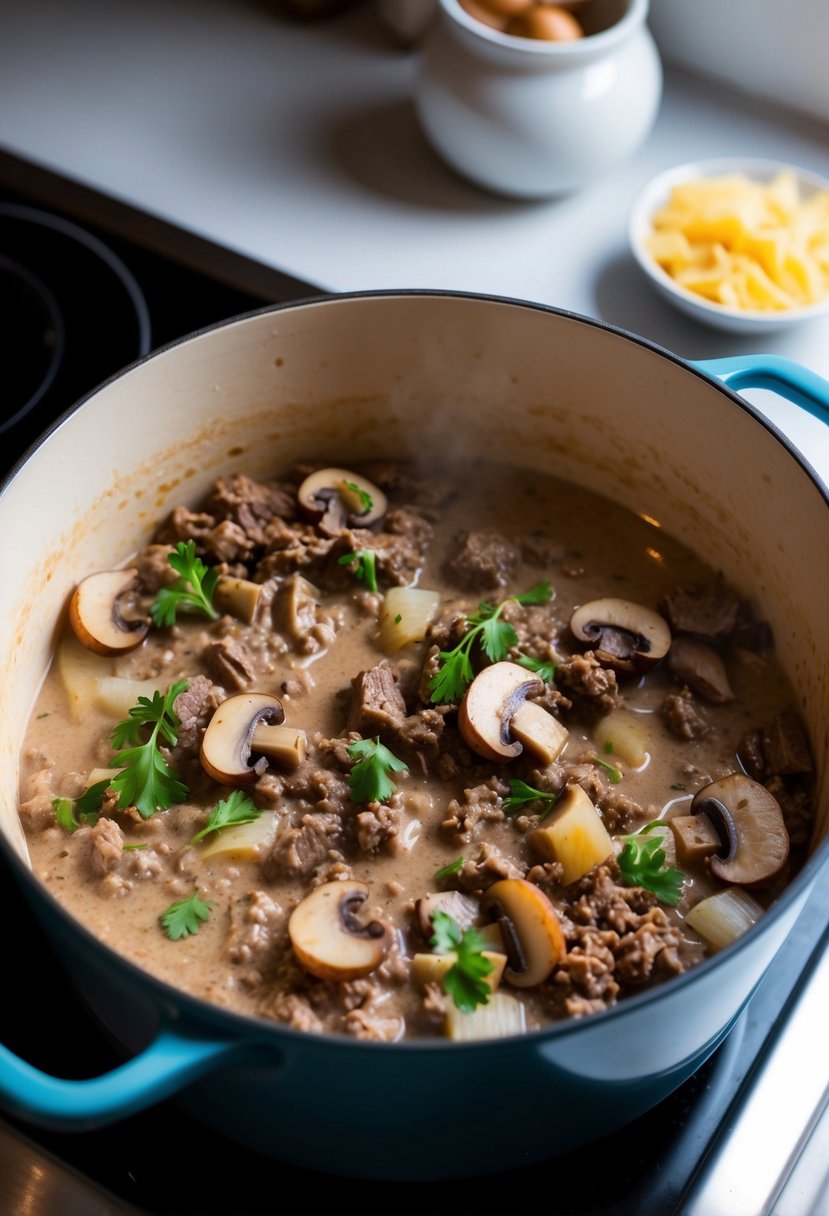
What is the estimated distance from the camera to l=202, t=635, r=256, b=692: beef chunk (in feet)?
6.23

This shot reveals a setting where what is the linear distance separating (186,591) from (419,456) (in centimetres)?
54

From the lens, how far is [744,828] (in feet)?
5.57

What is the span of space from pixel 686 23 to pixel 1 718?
2125 millimetres

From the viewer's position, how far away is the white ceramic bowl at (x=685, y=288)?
221 centimetres

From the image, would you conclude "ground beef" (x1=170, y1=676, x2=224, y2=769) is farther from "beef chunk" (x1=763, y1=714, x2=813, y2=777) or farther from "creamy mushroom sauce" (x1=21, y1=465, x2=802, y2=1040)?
"beef chunk" (x1=763, y1=714, x2=813, y2=777)

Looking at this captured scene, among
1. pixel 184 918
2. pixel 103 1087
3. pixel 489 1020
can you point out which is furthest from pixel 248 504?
pixel 103 1087

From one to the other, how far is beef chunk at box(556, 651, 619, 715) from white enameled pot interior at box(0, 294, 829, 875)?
31 cm

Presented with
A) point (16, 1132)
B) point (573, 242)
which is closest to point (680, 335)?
point (573, 242)

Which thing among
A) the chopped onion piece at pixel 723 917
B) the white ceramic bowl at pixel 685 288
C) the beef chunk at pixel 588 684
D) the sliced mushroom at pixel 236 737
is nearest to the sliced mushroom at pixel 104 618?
the sliced mushroom at pixel 236 737

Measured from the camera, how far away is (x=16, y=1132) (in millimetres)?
1633

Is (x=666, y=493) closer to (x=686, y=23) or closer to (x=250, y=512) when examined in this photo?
(x=250, y=512)

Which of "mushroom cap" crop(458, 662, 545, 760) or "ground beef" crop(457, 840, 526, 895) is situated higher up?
"mushroom cap" crop(458, 662, 545, 760)

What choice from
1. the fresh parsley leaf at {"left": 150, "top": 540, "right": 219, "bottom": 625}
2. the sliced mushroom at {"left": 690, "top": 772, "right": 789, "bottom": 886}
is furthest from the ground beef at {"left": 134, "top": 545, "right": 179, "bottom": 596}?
the sliced mushroom at {"left": 690, "top": 772, "right": 789, "bottom": 886}

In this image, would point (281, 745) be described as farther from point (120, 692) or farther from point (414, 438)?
point (414, 438)
